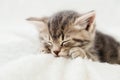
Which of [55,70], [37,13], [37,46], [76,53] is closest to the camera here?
[55,70]

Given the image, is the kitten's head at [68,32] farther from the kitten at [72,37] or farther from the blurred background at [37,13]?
the blurred background at [37,13]

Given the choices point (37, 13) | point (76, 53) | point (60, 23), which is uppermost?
point (60, 23)

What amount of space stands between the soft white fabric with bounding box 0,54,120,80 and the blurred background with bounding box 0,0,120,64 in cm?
48

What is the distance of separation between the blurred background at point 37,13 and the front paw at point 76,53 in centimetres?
45

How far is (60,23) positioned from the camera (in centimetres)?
146

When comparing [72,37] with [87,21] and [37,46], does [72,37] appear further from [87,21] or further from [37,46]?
[37,46]

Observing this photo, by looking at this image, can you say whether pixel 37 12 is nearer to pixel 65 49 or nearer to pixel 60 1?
pixel 60 1

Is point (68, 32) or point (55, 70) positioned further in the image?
point (68, 32)

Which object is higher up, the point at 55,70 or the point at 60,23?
the point at 60,23

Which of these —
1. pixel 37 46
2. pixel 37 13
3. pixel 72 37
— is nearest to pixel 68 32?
pixel 72 37

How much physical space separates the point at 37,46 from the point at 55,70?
16.4 inches

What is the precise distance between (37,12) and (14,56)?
0.74 meters

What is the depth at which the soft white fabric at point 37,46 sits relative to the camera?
4.19ft

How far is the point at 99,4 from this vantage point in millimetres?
2227
